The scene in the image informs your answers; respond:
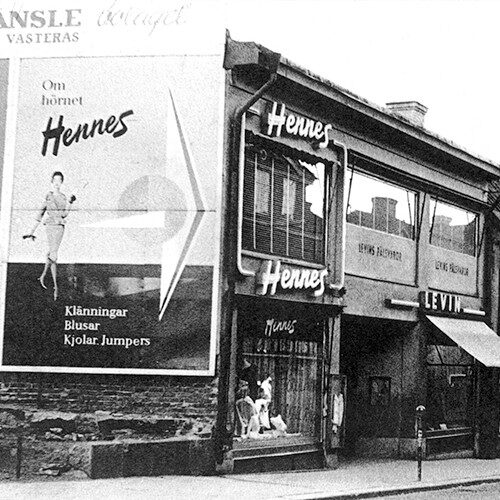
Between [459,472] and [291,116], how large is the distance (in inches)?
341

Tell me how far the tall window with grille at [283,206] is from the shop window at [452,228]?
5.84m

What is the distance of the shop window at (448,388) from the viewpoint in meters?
25.1

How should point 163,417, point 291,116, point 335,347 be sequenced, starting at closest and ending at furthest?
point 163,417
point 291,116
point 335,347

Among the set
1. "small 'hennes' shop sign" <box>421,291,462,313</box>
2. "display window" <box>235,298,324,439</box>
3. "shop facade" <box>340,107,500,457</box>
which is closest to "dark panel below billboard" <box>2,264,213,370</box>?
"display window" <box>235,298,324,439</box>

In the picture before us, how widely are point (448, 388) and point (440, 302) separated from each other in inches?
95.4

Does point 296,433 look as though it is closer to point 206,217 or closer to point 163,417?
point 163,417

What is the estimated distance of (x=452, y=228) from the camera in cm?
2673

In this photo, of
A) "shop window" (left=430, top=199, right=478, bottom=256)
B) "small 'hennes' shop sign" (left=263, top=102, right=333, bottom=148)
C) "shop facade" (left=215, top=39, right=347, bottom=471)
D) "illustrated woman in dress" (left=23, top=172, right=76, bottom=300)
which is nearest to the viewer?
"illustrated woman in dress" (left=23, top=172, right=76, bottom=300)

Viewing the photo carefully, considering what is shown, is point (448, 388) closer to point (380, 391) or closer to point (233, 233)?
point (380, 391)

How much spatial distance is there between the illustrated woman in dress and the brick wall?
1951 millimetres

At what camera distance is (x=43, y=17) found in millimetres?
18172

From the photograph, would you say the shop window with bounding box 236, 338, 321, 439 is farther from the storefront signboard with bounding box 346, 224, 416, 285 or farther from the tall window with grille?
the storefront signboard with bounding box 346, 224, 416, 285

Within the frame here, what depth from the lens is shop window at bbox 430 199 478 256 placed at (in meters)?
25.8

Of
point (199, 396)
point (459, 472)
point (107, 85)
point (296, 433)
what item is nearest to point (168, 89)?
point (107, 85)
